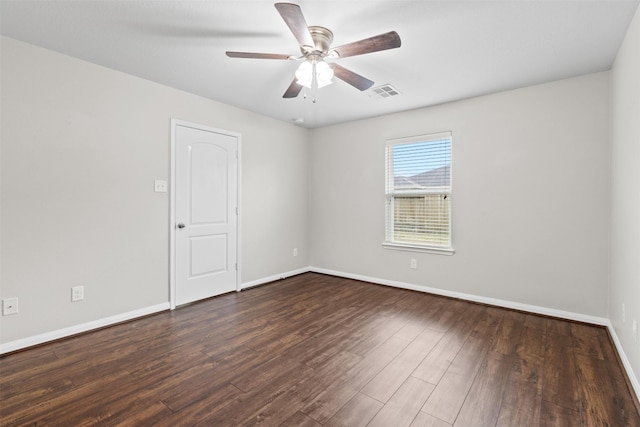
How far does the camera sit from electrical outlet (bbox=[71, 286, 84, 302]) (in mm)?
2752

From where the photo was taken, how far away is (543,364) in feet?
7.43

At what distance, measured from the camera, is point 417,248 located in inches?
163

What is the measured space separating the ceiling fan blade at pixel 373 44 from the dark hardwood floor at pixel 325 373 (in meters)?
2.23

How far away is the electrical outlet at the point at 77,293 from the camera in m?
2.75

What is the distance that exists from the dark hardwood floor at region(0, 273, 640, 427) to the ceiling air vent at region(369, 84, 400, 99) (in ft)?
8.21

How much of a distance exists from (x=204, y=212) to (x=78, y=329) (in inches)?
65.7

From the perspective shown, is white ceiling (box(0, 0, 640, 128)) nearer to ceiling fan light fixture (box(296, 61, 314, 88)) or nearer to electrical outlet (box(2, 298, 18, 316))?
ceiling fan light fixture (box(296, 61, 314, 88))

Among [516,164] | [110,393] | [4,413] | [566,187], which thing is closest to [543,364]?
[566,187]

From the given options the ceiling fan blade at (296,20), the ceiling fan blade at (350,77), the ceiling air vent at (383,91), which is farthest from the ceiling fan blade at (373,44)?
the ceiling air vent at (383,91)

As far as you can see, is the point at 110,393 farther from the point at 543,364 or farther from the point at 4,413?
the point at 543,364

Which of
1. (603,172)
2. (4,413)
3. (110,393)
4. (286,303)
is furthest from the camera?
(286,303)

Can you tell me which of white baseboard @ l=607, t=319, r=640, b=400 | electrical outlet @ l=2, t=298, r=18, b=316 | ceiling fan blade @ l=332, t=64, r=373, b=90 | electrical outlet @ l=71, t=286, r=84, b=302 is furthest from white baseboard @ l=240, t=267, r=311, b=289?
white baseboard @ l=607, t=319, r=640, b=400

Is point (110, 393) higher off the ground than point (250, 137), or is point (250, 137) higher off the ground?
point (250, 137)

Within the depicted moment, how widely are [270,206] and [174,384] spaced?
2944mm
